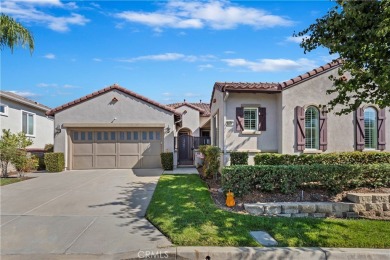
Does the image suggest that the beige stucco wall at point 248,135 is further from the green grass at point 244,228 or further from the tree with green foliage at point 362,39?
the tree with green foliage at point 362,39

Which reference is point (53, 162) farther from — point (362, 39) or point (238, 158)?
point (362, 39)

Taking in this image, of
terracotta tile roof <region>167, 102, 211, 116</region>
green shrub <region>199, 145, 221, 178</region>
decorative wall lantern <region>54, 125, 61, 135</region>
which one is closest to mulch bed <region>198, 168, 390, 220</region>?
green shrub <region>199, 145, 221, 178</region>

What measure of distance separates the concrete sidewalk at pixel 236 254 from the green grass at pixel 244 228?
0.78 feet

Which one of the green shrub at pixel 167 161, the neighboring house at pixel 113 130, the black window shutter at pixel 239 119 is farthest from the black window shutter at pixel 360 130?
the neighboring house at pixel 113 130

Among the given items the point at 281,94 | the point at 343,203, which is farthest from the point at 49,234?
the point at 281,94

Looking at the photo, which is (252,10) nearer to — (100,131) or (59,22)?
(59,22)

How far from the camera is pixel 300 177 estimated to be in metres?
8.38

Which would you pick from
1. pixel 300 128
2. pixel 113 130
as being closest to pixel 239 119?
pixel 300 128

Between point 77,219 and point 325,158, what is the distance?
8625 mm

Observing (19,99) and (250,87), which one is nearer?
(250,87)

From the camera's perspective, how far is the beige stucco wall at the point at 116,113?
15.9m

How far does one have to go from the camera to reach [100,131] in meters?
16.1

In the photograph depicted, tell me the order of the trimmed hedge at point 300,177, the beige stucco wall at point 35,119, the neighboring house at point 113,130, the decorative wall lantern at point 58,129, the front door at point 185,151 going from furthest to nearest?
the front door at point 185,151 → the beige stucco wall at point 35,119 → the neighboring house at point 113,130 → the decorative wall lantern at point 58,129 → the trimmed hedge at point 300,177

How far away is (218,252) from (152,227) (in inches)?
74.1
